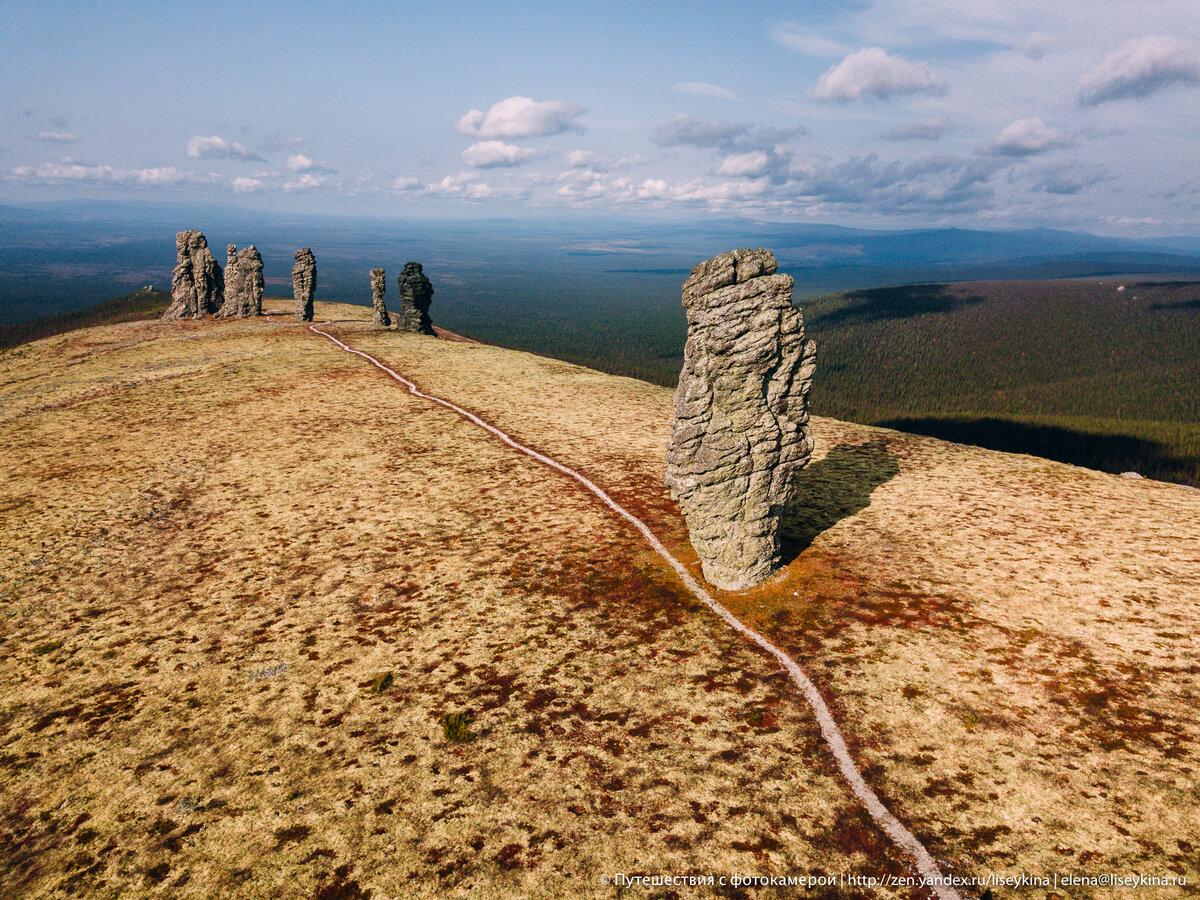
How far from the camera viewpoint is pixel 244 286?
87.7m

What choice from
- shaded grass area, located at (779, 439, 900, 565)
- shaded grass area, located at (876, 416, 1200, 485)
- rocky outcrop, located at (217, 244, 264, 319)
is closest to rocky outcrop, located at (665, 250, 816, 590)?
shaded grass area, located at (779, 439, 900, 565)

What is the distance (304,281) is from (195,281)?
73.5 ft

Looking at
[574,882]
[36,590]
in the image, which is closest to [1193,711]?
[574,882]

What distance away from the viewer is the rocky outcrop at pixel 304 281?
81250 millimetres

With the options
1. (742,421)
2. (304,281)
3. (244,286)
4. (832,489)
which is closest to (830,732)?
(742,421)

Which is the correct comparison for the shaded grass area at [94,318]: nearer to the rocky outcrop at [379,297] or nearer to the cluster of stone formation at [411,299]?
the rocky outcrop at [379,297]

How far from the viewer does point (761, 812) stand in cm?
1150

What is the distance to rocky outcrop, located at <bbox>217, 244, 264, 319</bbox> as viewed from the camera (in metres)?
86.6

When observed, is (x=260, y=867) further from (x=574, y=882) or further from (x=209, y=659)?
(x=209, y=659)

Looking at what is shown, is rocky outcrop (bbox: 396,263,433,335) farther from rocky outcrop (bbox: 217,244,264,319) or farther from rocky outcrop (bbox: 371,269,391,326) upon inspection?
rocky outcrop (bbox: 217,244,264,319)

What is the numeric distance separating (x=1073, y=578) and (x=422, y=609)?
2101 centimetres

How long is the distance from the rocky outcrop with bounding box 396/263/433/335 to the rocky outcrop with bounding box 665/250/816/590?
2368 inches

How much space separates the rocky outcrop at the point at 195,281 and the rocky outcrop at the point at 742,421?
307ft

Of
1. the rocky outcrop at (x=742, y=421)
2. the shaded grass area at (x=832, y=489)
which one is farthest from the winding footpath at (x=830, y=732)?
the shaded grass area at (x=832, y=489)
